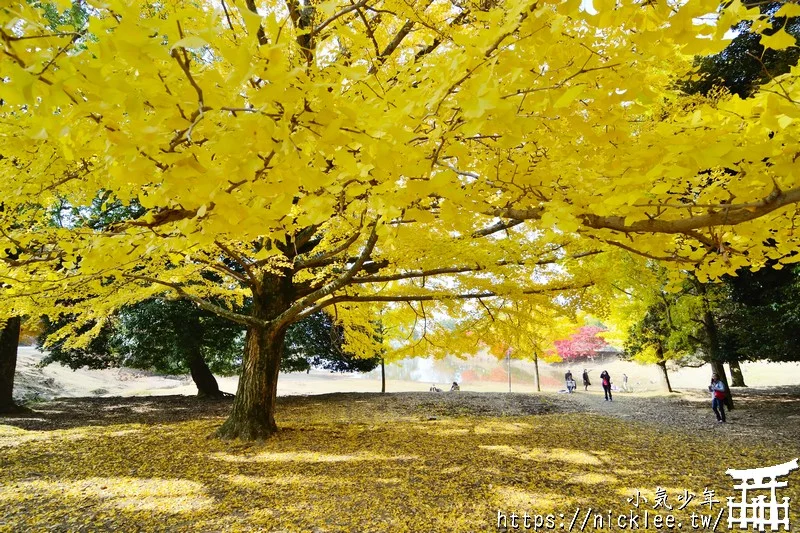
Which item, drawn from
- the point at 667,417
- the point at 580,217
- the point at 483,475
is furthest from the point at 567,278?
the point at 667,417

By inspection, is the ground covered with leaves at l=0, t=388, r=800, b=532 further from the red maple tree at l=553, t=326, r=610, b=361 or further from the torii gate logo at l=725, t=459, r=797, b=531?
the red maple tree at l=553, t=326, r=610, b=361

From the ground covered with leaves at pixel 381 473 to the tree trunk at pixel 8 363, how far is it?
170cm

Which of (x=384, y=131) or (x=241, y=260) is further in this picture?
(x=241, y=260)

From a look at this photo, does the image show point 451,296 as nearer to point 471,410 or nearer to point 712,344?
point 471,410

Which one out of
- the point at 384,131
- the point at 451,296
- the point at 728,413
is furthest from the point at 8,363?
the point at 728,413

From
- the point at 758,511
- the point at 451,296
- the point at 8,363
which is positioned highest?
the point at 451,296

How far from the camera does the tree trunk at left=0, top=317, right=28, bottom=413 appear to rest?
32.5 ft

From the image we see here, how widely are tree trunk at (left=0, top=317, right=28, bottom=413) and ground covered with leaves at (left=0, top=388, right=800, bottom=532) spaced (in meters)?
1.70

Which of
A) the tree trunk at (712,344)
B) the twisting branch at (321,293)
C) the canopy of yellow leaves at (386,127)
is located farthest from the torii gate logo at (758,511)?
the tree trunk at (712,344)

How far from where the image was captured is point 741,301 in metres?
10.8

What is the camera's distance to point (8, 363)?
10.2 m

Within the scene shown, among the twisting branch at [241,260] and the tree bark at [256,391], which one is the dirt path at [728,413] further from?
the twisting branch at [241,260]

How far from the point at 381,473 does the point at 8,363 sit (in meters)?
10.8

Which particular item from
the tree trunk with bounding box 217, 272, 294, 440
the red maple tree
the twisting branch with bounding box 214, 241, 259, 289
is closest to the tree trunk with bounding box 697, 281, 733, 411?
the tree trunk with bounding box 217, 272, 294, 440
